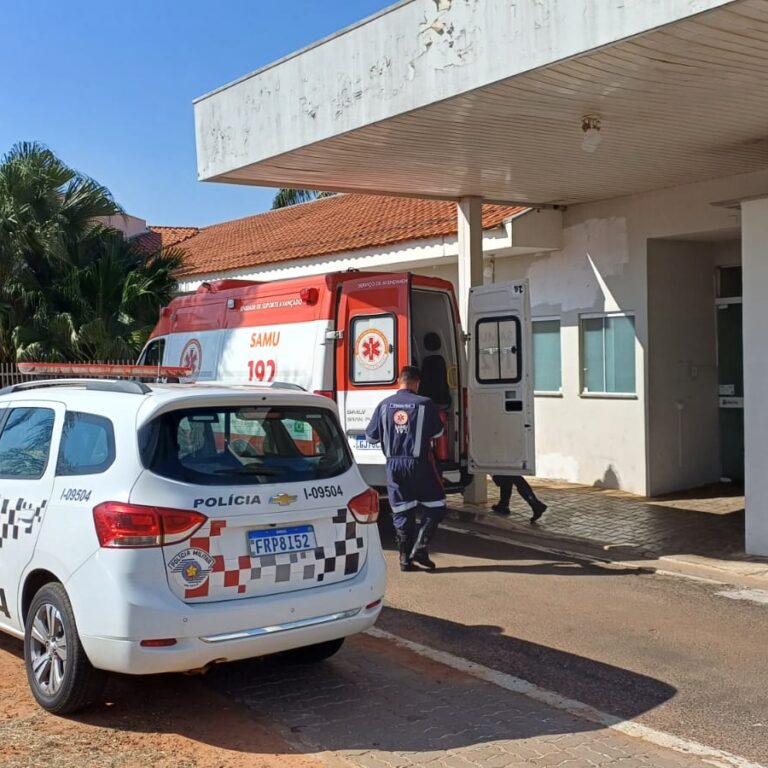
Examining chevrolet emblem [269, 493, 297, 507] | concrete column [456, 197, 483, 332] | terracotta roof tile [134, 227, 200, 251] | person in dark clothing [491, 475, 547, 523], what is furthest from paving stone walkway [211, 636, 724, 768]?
terracotta roof tile [134, 227, 200, 251]

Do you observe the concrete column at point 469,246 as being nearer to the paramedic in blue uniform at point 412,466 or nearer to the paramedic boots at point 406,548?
the paramedic in blue uniform at point 412,466

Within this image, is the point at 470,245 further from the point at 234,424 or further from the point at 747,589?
the point at 234,424

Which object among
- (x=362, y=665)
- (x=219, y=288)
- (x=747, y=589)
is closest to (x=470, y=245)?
(x=219, y=288)

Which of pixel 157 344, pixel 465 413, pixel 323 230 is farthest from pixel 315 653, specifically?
pixel 323 230

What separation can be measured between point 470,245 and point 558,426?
324 cm

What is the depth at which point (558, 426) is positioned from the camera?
13016 millimetres

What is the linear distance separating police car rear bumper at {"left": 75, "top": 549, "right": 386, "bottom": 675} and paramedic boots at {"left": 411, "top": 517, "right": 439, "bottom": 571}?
118 inches

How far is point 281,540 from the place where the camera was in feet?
15.5

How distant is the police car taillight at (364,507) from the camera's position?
509 cm

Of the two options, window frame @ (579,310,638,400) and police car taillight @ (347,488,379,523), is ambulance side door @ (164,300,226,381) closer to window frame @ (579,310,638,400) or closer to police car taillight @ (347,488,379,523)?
window frame @ (579,310,638,400)

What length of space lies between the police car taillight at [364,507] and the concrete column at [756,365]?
4.39 m

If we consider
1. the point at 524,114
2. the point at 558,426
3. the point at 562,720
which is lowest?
the point at 562,720

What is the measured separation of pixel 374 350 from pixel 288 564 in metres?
4.77

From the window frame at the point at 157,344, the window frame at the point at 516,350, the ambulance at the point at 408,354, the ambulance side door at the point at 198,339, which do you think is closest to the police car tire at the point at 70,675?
the ambulance at the point at 408,354
